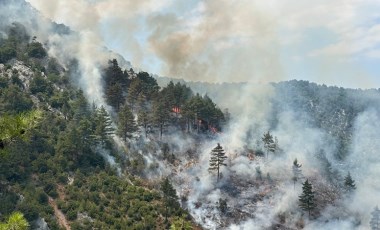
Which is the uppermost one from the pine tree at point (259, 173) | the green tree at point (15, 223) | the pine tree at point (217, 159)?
the green tree at point (15, 223)

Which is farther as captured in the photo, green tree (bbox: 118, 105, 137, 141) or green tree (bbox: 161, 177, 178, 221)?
green tree (bbox: 118, 105, 137, 141)

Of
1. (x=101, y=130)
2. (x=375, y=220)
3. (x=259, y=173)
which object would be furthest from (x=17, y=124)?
(x=259, y=173)

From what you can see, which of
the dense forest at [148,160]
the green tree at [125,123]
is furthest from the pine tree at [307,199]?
the green tree at [125,123]

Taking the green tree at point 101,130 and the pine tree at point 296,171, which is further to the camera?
the pine tree at point 296,171

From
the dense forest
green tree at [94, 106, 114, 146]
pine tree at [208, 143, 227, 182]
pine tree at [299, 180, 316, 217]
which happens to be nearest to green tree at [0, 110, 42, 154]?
the dense forest

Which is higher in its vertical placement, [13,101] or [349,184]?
[13,101]

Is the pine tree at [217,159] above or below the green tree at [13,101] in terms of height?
below

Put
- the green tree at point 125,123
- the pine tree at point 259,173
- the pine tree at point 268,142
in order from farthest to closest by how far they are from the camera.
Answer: the pine tree at point 268,142
the pine tree at point 259,173
the green tree at point 125,123

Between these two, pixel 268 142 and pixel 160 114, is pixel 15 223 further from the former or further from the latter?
pixel 268 142

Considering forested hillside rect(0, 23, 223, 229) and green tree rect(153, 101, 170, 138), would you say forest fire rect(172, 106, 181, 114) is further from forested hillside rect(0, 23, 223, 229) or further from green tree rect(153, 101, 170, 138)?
green tree rect(153, 101, 170, 138)

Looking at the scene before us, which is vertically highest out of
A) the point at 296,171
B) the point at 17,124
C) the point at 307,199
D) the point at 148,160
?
the point at 17,124

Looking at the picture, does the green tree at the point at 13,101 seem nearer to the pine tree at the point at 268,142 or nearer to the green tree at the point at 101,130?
the green tree at the point at 101,130

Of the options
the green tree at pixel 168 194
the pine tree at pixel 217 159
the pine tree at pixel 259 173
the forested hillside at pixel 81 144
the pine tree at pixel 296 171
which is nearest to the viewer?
the forested hillside at pixel 81 144

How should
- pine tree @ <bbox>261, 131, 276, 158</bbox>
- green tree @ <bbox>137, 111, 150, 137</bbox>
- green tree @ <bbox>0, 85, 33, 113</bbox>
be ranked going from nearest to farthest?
green tree @ <bbox>0, 85, 33, 113</bbox>
green tree @ <bbox>137, 111, 150, 137</bbox>
pine tree @ <bbox>261, 131, 276, 158</bbox>
